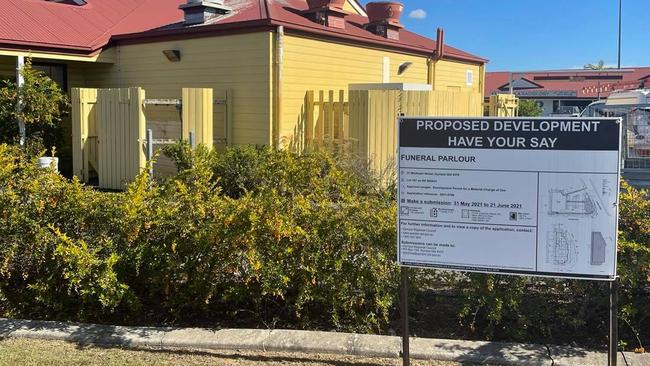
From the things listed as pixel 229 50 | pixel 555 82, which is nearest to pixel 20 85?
pixel 229 50

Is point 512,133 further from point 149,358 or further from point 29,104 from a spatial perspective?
point 29,104

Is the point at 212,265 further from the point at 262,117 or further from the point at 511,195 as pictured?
the point at 262,117

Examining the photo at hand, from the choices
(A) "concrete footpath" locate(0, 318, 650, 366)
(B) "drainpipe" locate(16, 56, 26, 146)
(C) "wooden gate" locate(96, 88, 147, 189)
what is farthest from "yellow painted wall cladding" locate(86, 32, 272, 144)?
(A) "concrete footpath" locate(0, 318, 650, 366)

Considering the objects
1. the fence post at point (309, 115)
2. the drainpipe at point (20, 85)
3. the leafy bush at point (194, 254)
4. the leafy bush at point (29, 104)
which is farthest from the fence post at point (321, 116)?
the leafy bush at point (194, 254)

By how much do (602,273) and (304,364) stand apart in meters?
1.86

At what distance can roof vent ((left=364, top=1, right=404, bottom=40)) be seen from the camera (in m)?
15.1

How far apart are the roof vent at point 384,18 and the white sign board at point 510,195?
11917 millimetres

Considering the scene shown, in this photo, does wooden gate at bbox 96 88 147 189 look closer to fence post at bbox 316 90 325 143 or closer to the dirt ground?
fence post at bbox 316 90 325 143

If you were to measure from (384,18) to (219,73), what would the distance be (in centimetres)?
461

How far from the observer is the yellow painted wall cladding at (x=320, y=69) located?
1216 cm

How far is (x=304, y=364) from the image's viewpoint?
4102 millimetres

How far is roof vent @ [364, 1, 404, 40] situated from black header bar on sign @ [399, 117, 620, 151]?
1184cm

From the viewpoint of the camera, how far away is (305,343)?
4289mm

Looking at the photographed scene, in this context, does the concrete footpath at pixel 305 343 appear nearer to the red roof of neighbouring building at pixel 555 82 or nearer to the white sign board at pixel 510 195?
the white sign board at pixel 510 195
